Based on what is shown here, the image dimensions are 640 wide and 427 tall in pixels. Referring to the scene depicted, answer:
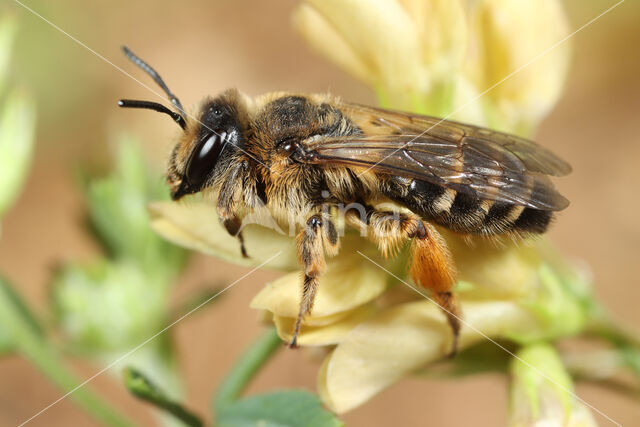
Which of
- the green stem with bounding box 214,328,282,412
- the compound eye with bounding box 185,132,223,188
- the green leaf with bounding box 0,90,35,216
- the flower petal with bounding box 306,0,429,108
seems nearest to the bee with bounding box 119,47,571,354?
the compound eye with bounding box 185,132,223,188

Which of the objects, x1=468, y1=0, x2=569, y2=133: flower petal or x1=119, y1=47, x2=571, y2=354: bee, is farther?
x1=468, y1=0, x2=569, y2=133: flower petal

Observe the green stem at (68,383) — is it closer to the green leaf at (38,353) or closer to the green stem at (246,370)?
the green leaf at (38,353)

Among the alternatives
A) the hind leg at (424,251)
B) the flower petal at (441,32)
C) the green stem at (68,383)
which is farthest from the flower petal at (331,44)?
the green stem at (68,383)

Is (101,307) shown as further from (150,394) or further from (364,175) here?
(364,175)

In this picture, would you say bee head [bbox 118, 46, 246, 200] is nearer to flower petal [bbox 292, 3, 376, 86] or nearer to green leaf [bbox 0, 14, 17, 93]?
flower petal [bbox 292, 3, 376, 86]

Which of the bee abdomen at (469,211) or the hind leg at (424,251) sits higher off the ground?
the bee abdomen at (469,211)

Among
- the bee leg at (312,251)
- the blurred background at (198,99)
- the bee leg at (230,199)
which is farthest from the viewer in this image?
the blurred background at (198,99)

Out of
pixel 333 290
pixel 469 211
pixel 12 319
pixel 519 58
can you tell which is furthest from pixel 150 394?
pixel 519 58
